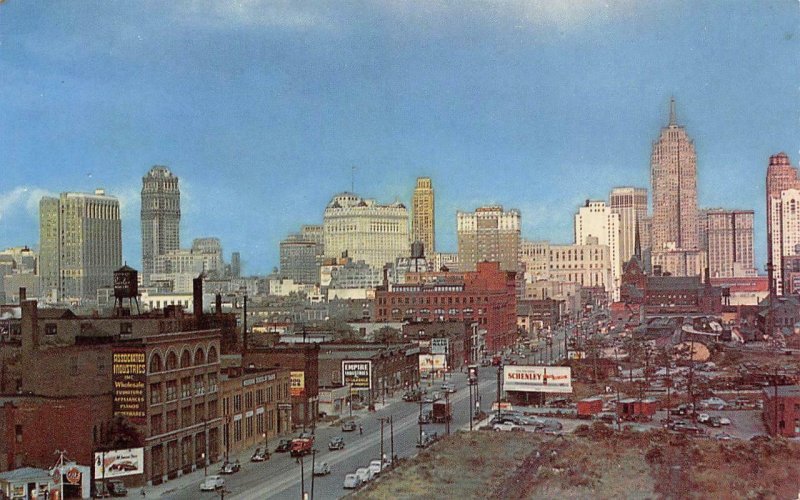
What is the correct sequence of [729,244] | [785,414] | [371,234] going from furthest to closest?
[371,234] → [729,244] → [785,414]

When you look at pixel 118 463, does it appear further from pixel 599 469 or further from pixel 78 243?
pixel 78 243

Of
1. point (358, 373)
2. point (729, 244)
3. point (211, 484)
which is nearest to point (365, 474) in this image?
point (211, 484)

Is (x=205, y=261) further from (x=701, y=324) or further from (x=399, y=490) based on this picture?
(x=399, y=490)

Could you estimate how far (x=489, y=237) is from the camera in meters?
60.8

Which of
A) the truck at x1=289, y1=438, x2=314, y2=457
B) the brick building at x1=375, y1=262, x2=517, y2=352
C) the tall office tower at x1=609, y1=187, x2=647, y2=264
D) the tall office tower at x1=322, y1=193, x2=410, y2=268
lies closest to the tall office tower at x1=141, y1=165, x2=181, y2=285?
the brick building at x1=375, y1=262, x2=517, y2=352

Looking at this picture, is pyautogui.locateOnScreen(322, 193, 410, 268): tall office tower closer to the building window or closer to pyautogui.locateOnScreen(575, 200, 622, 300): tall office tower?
pyautogui.locateOnScreen(575, 200, 622, 300): tall office tower

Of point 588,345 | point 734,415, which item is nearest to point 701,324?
point 588,345

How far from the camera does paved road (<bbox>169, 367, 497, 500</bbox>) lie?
16.2 metres

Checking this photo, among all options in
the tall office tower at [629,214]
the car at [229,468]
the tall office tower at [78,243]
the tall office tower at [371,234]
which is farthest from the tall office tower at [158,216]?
the car at [229,468]

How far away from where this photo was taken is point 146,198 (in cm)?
4925

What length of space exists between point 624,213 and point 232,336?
3198 cm

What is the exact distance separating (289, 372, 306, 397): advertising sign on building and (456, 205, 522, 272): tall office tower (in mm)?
31072

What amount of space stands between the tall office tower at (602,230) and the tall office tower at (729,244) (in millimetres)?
4316

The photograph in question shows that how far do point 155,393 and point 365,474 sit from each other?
361cm
